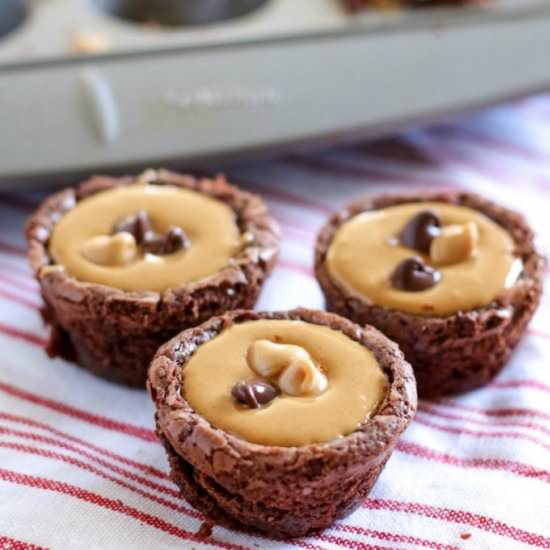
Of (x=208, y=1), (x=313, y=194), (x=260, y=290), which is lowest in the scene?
(x=313, y=194)

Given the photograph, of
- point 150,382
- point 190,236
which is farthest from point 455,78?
point 150,382

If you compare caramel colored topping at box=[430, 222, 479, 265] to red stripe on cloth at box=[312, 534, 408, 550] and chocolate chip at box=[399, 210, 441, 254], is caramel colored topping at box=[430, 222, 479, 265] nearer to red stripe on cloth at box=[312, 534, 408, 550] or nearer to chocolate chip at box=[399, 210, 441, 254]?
chocolate chip at box=[399, 210, 441, 254]

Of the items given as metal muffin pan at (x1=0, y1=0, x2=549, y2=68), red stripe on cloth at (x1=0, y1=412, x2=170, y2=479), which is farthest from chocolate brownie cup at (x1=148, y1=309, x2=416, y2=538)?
metal muffin pan at (x1=0, y1=0, x2=549, y2=68)

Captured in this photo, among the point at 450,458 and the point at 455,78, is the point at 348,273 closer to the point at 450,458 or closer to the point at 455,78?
the point at 450,458

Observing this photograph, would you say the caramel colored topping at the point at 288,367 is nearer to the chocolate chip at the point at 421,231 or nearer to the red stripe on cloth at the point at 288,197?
the chocolate chip at the point at 421,231

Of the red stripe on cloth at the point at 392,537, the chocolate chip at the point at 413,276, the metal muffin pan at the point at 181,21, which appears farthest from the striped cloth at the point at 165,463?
the metal muffin pan at the point at 181,21

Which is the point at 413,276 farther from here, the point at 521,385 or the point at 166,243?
the point at 166,243

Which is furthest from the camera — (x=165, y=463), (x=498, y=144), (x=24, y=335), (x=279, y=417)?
(x=498, y=144)

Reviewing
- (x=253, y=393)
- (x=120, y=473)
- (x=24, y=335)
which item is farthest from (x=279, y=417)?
(x=24, y=335)
